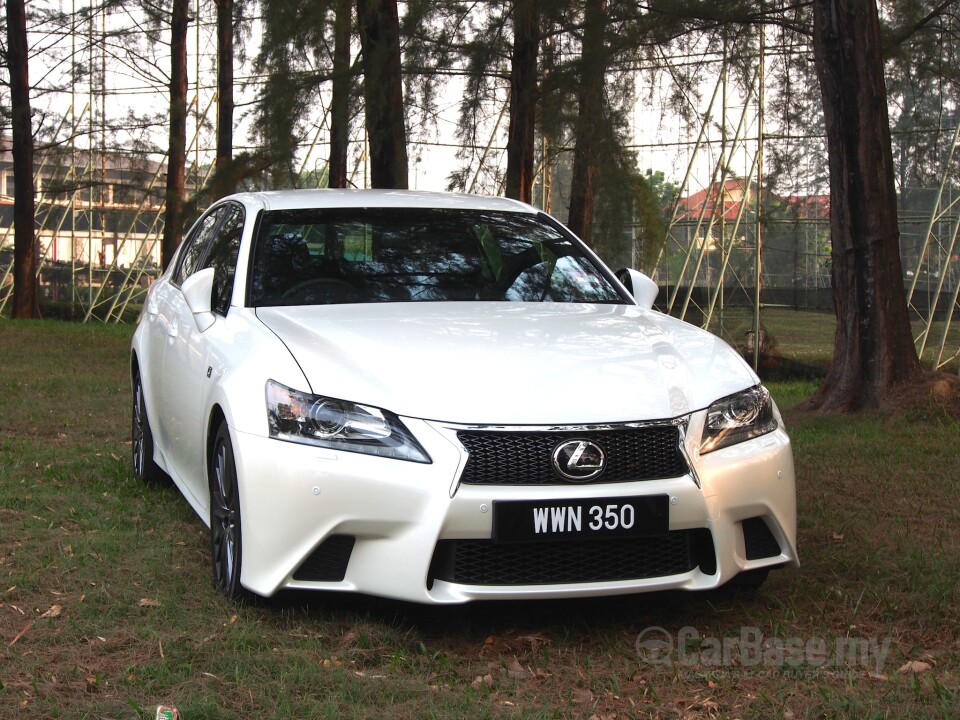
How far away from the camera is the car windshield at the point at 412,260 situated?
5074mm

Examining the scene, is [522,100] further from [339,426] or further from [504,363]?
[339,426]

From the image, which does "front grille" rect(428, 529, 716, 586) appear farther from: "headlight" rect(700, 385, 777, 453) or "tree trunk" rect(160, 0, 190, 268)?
"tree trunk" rect(160, 0, 190, 268)

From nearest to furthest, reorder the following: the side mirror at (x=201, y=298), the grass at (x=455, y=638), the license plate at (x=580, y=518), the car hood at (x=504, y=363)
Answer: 1. the grass at (x=455, y=638)
2. the license plate at (x=580, y=518)
3. the car hood at (x=504, y=363)
4. the side mirror at (x=201, y=298)

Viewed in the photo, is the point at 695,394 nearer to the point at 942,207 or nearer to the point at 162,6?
the point at 942,207

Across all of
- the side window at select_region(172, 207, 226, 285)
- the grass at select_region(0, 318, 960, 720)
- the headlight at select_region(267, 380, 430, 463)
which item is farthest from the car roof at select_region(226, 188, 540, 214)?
the headlight at select_region(267, 380, 430, 463)

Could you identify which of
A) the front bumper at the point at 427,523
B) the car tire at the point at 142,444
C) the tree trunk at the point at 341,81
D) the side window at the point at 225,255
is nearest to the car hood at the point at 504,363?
the front bumper at the point at 427,523

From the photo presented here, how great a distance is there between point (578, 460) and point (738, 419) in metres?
0.68

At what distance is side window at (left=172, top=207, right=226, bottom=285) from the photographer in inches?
243

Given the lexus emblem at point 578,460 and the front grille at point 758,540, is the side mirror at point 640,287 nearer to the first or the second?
the front grille at point 758,540

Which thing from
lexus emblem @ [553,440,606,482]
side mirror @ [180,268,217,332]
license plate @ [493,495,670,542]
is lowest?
license plate @ [493,495,670,542]

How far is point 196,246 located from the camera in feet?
21.0

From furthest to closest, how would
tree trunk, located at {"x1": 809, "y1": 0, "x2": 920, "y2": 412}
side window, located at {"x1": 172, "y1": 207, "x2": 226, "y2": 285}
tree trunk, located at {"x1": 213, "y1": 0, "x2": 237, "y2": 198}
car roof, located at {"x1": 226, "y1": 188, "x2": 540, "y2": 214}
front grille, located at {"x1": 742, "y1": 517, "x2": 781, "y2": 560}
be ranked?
tree trunk, located at {"x1": 213, "y1": 0, "x2": 237, "y2": 198} < tree trunk, located at {"x1": 809, "y1": 0, "x2": 920, "y2": 412} < side window, located at {"x1": 172, "y1": 207, "x2": 226, "y2": 285} < car roof, located at {"x1": 226, "y1": 188, "x2": 540, "y2": 214} < front grille, located at {"x1": 742, "y1": 517, "x2": 781, "y2": 560}

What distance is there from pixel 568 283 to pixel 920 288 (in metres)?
15.5

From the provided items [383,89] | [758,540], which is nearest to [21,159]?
[383,89]
